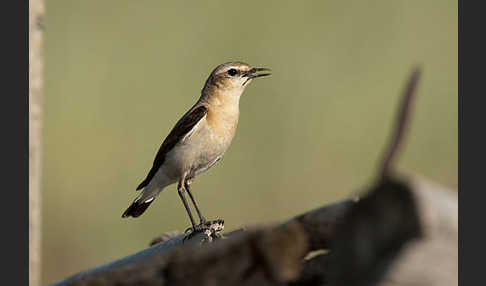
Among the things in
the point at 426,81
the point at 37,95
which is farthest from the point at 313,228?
the point at 426,81

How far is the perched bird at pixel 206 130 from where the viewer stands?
6.53m

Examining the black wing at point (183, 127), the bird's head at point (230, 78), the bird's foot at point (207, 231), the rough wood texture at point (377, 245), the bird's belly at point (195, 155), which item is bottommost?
the rough wood texture at point (377, 245)

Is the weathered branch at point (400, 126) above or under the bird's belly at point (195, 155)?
under

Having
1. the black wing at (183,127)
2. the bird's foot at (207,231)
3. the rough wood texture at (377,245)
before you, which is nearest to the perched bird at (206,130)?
the black wing at (183,127)

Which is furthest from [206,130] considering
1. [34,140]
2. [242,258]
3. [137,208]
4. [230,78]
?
[242,258]

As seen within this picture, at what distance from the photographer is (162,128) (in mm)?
12000

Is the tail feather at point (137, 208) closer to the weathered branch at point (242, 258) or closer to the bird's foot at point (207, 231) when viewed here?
the bird's foot at point (207, 231)

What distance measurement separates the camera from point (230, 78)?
680cm

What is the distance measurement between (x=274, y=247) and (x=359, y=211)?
14.8 inches

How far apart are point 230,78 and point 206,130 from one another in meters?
0.58

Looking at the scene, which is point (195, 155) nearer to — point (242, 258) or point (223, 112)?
point (223, 112)

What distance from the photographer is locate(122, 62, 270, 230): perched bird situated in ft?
21.4

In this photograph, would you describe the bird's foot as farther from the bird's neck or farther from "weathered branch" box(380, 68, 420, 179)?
"weathered branch" box(380, 68, 420, 179)

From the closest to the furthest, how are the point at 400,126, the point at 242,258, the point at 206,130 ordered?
the point at 400,126, the point at 242,258, the point at 206,130
